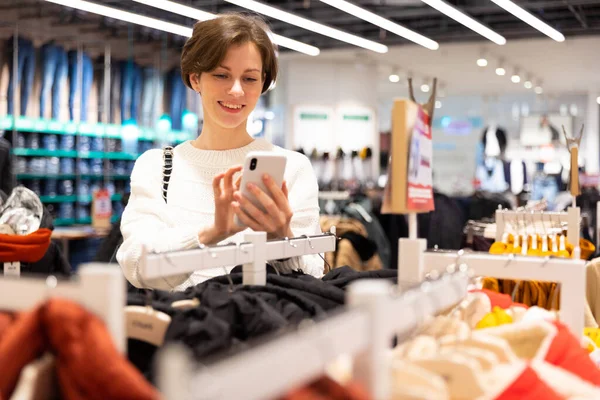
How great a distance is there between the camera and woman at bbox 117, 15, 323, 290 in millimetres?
1976

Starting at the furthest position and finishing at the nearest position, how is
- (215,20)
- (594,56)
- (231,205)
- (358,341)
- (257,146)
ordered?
(594,56) < (257,146) < (215,20) < (231,205) < (358,341)

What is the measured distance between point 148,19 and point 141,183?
5088 mm

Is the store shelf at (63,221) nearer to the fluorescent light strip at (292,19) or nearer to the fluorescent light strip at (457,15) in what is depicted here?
the fluorescent light strip at (292,19)

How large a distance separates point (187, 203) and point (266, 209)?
0.51 m

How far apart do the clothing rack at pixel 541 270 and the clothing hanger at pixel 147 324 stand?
1.84ft

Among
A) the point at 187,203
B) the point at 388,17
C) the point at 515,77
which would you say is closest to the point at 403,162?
the point at 187,203

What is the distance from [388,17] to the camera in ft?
32.7

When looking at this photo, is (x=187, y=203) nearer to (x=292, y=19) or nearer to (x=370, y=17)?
(x=292, y=19)

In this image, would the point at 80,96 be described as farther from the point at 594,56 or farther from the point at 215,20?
the point at 594,56

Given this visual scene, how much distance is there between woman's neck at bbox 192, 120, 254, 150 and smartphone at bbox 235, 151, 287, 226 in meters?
0.55

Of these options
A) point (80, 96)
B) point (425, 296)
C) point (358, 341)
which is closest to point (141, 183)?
point (425, 296)

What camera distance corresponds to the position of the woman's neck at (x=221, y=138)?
2.21 metres

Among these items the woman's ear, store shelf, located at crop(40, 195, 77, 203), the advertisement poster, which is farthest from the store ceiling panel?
→ the advertisement poster

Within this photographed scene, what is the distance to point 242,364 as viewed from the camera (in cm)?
74
